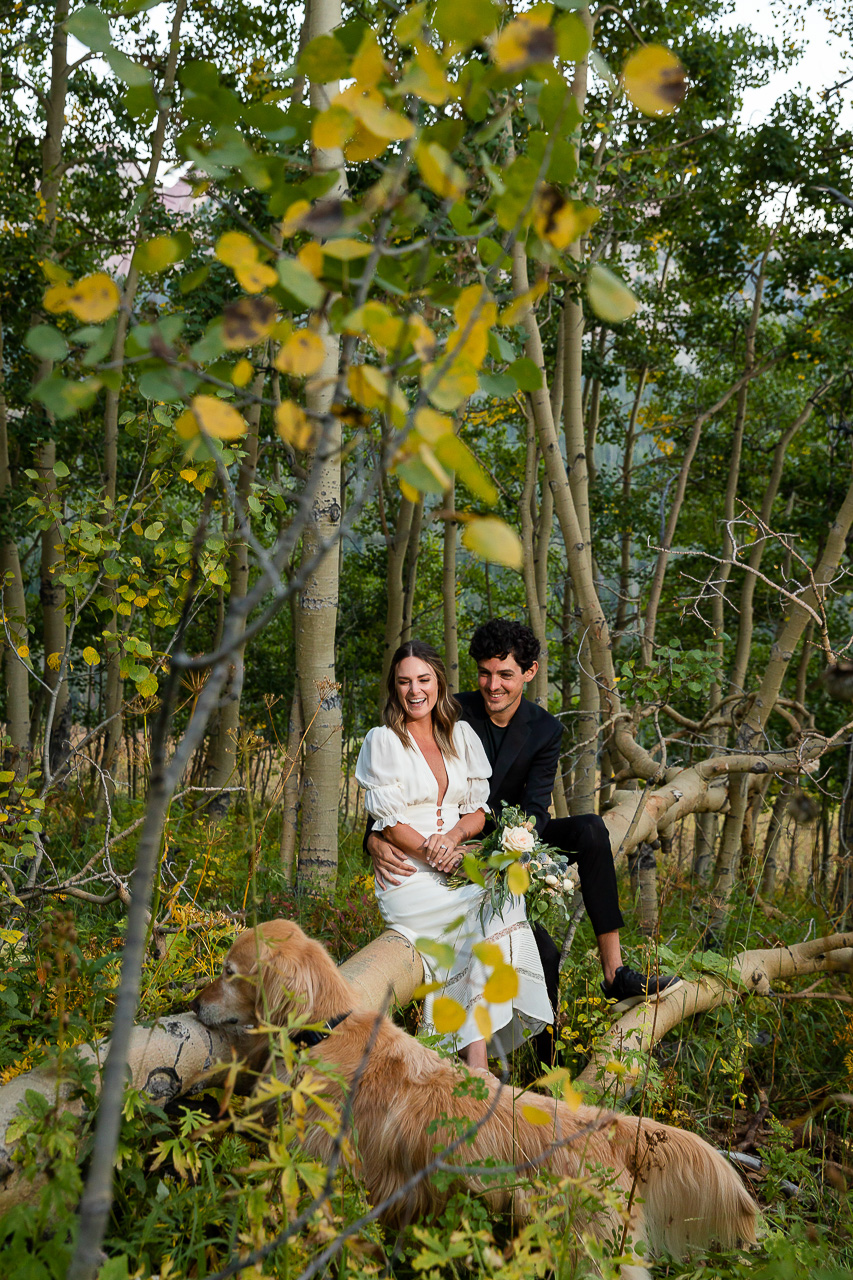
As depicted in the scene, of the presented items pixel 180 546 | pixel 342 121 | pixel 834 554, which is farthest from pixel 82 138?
pixel 342 121

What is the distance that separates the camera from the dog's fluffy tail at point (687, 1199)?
2373mm

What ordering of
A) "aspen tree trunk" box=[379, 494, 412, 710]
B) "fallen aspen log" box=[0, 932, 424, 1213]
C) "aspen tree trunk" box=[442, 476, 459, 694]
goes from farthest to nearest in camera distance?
"aspen tree trunk" box=[379, 494, 412, 710] → "aspen tree trunk" box=[442, 476, 459, 694] → "fallen aspen log" box=[0, 932, 424, 1213]

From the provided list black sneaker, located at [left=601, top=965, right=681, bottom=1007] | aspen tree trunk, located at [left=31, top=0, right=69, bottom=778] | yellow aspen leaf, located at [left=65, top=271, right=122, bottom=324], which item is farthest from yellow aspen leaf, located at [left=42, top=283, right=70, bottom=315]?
aspen tree trunk, located at [left=31, top=0, right=69, bottom=778]

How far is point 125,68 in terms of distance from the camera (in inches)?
50.8

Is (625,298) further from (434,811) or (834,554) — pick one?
(834,554)

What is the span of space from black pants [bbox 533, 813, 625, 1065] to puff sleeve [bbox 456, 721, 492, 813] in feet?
1.20

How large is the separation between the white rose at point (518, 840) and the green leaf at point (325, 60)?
276 centimetres

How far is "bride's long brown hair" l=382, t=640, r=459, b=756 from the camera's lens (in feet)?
13.4

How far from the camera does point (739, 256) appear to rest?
31.2 ft

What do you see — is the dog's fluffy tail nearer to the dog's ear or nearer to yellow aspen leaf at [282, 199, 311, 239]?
the dog's ear

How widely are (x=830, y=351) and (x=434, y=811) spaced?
741 cm

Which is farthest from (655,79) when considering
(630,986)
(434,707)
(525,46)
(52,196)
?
(52,196)

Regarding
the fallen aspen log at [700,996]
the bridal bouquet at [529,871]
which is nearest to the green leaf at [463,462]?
the fallen aspen log at [700,996]

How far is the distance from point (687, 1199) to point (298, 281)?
98.2 inches
